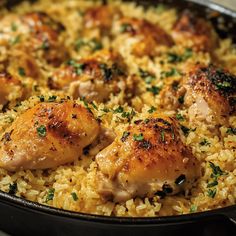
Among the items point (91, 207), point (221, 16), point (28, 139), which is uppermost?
point (221, 16)

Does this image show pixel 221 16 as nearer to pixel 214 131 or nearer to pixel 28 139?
pixel 214 131

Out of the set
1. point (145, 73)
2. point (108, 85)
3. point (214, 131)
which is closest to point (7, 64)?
point (108, 85)

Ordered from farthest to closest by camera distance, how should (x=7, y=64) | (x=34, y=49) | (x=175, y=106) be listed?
(x=34, y=49) → (x=7, y=64) → (x=175, y=106)

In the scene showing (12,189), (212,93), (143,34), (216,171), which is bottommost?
(12,189)


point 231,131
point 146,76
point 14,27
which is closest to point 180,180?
point 231,131

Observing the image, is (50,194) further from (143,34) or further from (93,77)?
(143,34)
